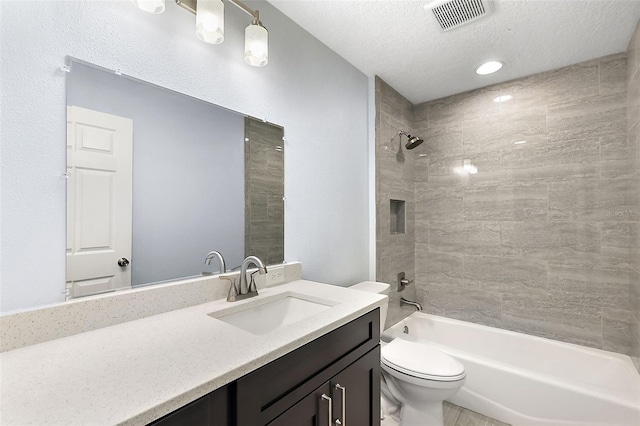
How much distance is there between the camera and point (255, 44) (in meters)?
1.27

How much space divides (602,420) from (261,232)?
2.11m

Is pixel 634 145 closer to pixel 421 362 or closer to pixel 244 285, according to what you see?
pixel 421 362

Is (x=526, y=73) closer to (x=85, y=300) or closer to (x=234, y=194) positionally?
(x=234, y=194)

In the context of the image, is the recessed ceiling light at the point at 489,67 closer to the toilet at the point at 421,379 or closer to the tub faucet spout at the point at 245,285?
the toilet at the point at 421,379

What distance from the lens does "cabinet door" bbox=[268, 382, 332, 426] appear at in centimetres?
80

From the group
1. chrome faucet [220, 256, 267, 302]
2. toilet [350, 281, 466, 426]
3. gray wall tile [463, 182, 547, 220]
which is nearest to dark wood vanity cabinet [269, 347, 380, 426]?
toilet [350, 281, 466, 426]

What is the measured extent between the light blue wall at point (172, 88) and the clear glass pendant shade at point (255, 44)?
0.27 feet

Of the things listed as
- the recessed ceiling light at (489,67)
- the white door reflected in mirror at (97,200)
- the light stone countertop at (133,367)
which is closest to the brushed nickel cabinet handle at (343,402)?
the light stone countertop at (133,367)

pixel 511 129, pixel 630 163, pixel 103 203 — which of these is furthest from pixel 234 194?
pixel 630 163

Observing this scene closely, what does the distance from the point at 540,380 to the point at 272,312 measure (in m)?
1.73

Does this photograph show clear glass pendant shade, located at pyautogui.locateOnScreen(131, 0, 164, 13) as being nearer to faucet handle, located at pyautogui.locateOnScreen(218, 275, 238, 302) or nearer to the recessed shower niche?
faucet handle, located at pyautogui.locateOnScreen(218, 275, 238, 302)

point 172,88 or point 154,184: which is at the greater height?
point 172,88

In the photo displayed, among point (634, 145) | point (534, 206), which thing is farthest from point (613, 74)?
point (534, 206)

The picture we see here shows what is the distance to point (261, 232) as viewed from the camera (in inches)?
57.0
